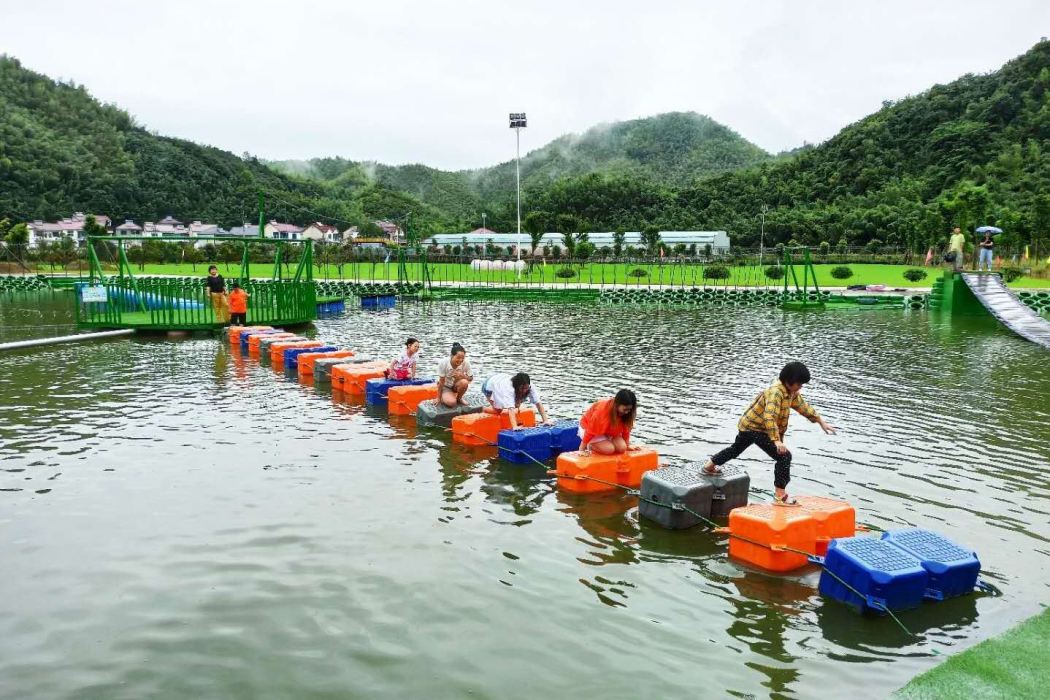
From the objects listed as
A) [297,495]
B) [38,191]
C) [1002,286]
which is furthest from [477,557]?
[38,191]

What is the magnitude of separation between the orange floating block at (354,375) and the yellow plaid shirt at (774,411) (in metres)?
9.24

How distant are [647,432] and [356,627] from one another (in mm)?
7428

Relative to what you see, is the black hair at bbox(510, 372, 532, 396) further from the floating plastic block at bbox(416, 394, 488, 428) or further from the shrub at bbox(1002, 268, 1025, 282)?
the shrub at bbox(1002, 268, 1025, 282)

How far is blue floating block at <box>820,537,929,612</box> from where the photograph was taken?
657 centimetres

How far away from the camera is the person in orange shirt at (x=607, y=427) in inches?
394

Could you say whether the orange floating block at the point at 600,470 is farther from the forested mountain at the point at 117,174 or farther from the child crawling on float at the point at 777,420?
the forested mountain at the point at 117,174

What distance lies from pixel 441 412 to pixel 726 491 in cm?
566

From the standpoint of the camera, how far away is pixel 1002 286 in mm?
31641

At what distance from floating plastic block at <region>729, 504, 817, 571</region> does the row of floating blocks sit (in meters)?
0.01

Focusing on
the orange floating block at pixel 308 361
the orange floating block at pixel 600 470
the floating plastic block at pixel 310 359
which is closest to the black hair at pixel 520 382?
the orange floating block at pixel 600 470

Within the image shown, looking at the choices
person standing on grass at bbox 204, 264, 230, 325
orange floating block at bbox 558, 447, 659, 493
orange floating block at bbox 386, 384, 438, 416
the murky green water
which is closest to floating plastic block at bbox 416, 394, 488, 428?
the murky green water

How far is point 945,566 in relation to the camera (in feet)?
22.3

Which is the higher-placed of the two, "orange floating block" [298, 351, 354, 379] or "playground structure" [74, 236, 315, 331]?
"playground structure" [74, 236, 315, 331]

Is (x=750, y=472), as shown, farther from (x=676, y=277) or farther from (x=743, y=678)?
(x=676, y=277)
